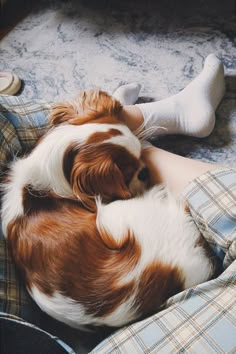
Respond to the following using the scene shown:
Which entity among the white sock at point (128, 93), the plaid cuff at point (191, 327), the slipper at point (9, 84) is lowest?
the slipper at point (9, 84)

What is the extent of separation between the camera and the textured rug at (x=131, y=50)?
1664 mm

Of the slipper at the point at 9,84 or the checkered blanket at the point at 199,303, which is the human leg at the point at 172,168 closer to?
the checkered blanket at the point at 199,303

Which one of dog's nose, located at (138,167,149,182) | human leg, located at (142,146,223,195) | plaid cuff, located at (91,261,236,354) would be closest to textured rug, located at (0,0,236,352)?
human leg, located at (142,146,223,195)

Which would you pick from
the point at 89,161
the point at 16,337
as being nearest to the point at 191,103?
the point at 89,161

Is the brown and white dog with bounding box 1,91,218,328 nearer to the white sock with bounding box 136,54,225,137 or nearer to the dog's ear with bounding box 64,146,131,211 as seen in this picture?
the dog's ear with bounding box 64,146,131,211

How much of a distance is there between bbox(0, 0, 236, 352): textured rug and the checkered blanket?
51cm

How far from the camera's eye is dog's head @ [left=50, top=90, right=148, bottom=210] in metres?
1.06

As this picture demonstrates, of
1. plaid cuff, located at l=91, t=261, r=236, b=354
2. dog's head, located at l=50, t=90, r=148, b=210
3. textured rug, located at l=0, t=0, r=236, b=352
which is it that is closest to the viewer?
plaid cuff, located at l=91, t=261, r=236, b=354

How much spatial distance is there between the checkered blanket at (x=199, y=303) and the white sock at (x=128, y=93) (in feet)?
1.80

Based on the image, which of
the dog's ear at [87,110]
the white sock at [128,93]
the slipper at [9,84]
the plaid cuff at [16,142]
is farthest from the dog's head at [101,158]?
the slipper at [9,84]

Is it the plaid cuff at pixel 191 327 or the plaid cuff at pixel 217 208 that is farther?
the plaid cuff at pixel 217 208

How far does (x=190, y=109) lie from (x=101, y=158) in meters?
0.55

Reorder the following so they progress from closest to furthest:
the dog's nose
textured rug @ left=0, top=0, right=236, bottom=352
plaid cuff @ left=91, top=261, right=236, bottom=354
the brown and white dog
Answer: plaid cuff @ left=91, top=261, right=236, bottom=354
the brown and white dog
the dog's nose
textured rug @ left=0, top=0, right=236, bottom=352

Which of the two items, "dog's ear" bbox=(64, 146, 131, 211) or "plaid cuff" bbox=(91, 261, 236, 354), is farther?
"dog's ear" bbox=(64, 146, 131, 211)
